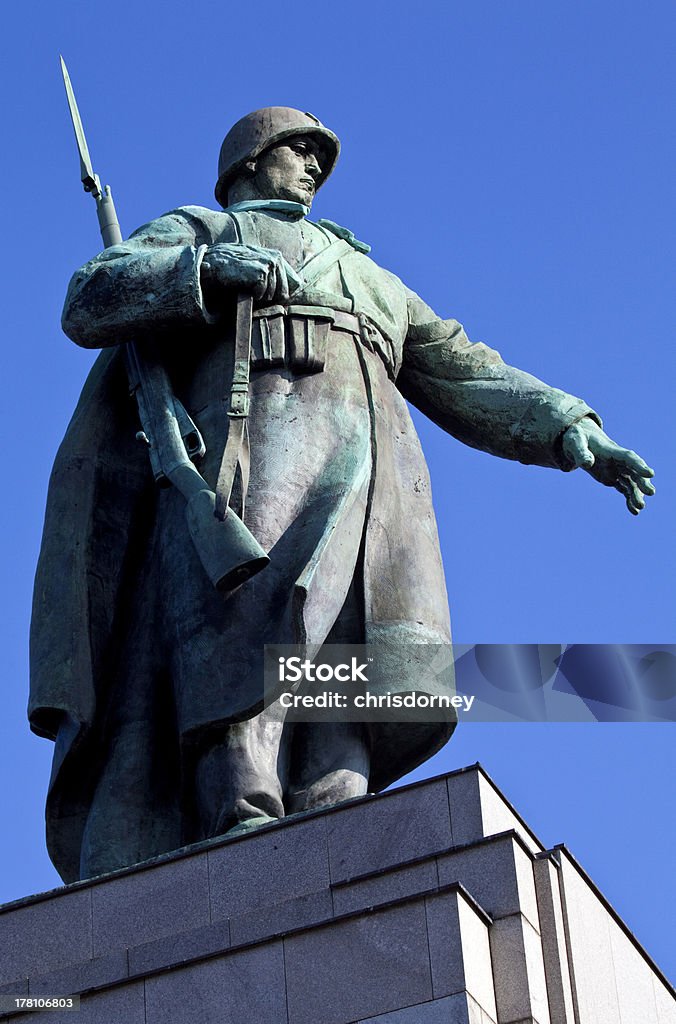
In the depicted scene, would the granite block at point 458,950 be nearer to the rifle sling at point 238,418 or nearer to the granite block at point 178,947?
the granite block at point 178,947

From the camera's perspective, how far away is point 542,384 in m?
13.1

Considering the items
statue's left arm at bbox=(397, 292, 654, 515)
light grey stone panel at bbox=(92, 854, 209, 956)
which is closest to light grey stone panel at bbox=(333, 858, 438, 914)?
light grey stone panel at bbox=(92, 854, 209, 956)

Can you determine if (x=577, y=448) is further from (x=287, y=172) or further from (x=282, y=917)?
(x=282, y=917)

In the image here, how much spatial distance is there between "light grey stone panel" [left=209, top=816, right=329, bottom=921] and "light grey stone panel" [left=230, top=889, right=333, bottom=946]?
1.7 inches

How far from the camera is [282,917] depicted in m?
9.73

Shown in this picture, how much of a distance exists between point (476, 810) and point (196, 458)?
9.42 ft

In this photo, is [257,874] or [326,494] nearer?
[257,874]

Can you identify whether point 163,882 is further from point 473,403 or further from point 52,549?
Result: point 473,403

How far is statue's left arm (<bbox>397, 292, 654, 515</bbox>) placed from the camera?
12656 millimetres

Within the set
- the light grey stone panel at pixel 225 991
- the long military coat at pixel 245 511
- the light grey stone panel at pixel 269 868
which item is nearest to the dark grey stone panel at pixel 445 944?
the light grey stone panel at pixel 225 991

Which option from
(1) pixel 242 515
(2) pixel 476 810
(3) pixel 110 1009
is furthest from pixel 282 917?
(1) pixel 242 515

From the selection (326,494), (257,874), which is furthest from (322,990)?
(326,494)

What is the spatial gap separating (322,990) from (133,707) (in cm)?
283

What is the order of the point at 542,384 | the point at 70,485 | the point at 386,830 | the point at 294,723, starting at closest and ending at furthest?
the point at 386,830, the point at 294,723, the point at 70,485, the point at 542,384
